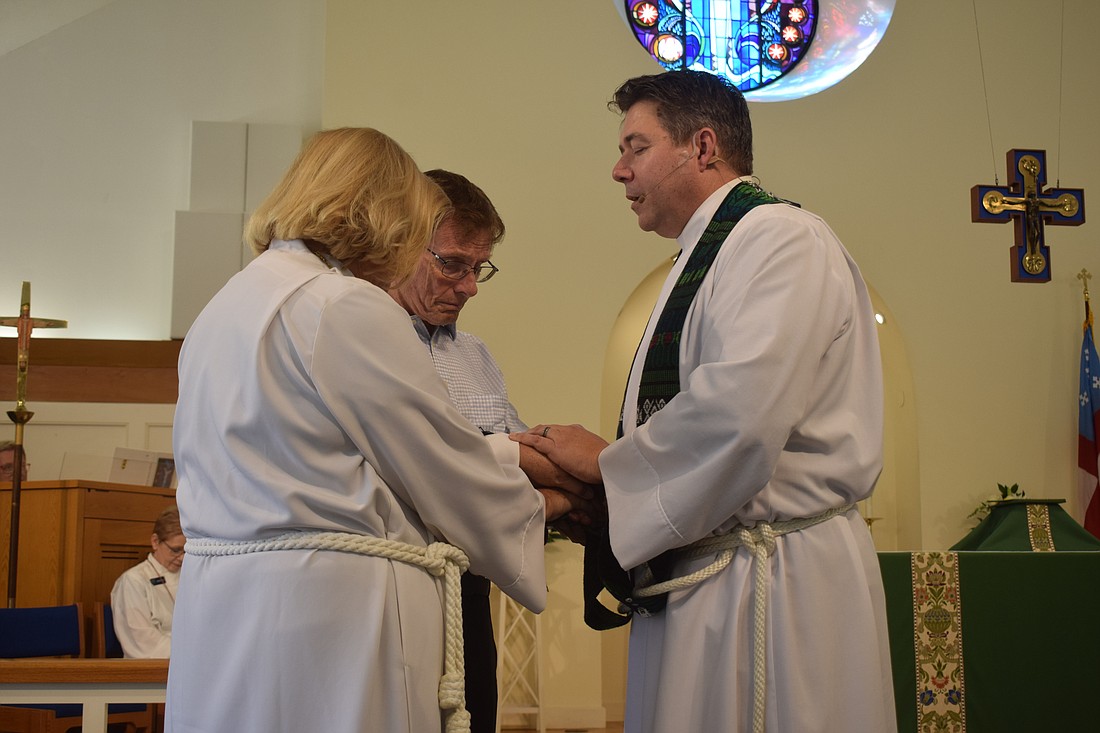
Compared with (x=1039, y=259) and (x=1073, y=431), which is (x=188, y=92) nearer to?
(x=1039, y=259)

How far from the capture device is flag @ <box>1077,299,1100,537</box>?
25.7ft

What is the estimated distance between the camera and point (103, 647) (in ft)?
18.6

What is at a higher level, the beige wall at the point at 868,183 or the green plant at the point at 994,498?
the beige wall at the point at 868,183

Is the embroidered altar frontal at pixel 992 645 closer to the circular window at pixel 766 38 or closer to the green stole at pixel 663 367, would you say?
the green stole at pixel 663 367

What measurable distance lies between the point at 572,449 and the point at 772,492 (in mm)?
507

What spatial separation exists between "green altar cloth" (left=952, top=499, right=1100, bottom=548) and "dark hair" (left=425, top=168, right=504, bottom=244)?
3.32 meters

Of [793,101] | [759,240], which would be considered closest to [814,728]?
[759,240]

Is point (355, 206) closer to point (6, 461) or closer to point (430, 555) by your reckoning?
point (430, 555)

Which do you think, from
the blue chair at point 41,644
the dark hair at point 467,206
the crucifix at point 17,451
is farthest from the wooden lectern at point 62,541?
the dark hair at point 467,206

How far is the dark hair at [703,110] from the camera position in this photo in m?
2.67

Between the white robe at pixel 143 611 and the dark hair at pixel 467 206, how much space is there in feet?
11.9

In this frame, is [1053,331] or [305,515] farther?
[1053,331]

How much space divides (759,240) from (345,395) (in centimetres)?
95

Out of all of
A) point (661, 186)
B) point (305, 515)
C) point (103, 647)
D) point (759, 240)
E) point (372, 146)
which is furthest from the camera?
point (103, 647)
